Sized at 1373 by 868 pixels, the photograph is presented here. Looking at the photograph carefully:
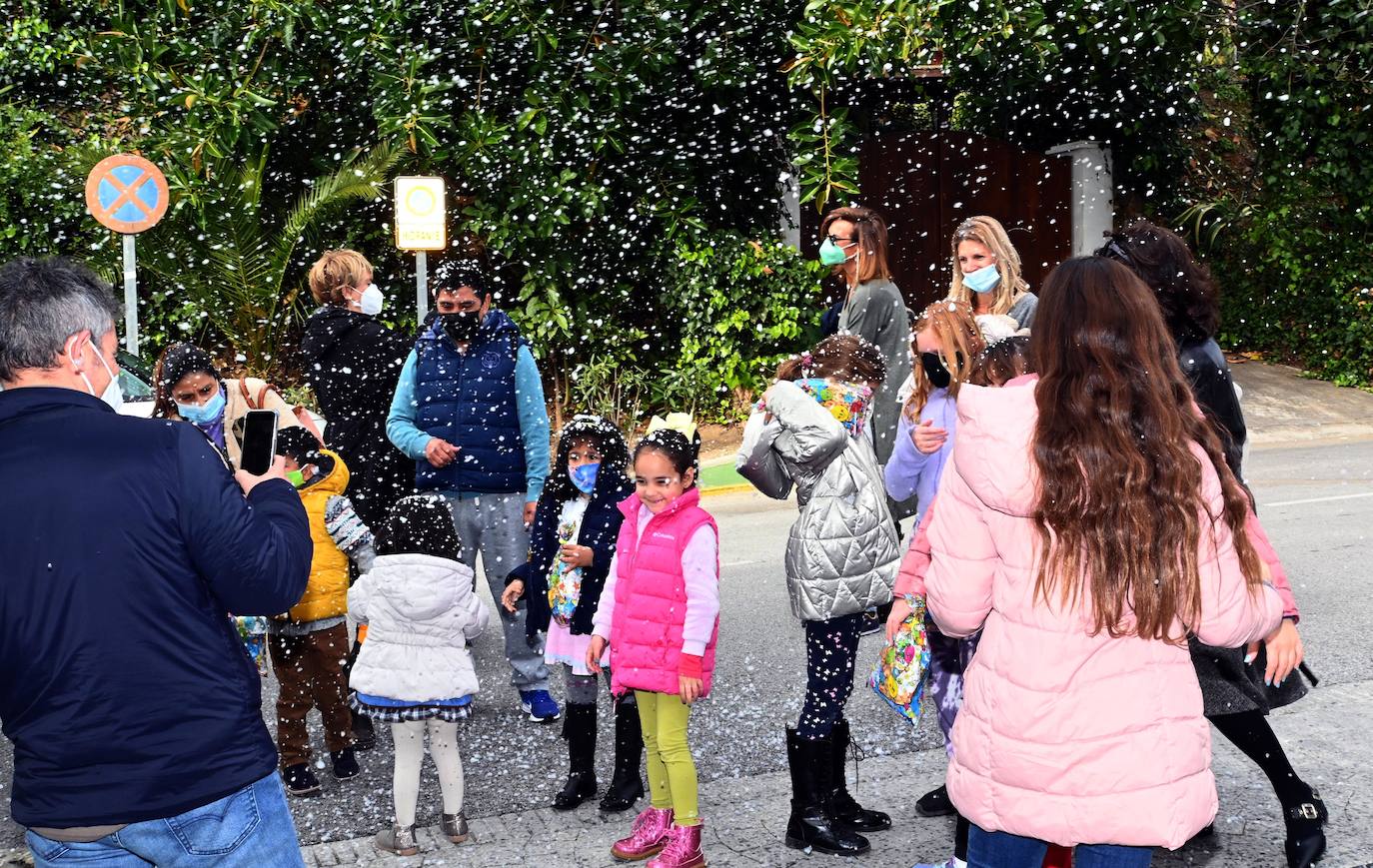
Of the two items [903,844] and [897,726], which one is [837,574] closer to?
[903,844]

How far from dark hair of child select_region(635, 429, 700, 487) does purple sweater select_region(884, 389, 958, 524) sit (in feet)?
2.32

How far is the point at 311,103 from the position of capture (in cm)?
1420

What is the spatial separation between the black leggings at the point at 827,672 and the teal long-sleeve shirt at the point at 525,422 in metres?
1.76

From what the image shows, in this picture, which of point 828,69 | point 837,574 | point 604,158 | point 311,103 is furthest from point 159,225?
point 837,574

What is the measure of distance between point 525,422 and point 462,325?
0.48 metres

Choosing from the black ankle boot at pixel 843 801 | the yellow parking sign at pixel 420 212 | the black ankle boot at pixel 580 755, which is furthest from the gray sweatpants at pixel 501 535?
the yellow parking sign at pixel 420 212

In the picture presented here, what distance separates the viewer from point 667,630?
13.8 ft

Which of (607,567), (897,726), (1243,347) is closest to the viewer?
(607,567)

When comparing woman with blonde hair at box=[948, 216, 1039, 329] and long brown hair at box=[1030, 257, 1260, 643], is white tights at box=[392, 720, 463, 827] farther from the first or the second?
woman with blonde hair at box=[948, 216, 1039, 329]

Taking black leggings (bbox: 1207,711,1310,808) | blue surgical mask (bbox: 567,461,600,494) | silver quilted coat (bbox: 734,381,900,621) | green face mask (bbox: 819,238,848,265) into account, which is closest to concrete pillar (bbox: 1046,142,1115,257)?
green face mask (bbox: 819,238,848,265)

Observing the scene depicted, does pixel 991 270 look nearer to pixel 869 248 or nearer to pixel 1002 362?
pixel 869 248

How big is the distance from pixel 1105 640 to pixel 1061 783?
30cm

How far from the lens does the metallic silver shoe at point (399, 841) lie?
4266 mm

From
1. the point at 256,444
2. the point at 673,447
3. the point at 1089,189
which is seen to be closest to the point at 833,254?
the point at 673,447
